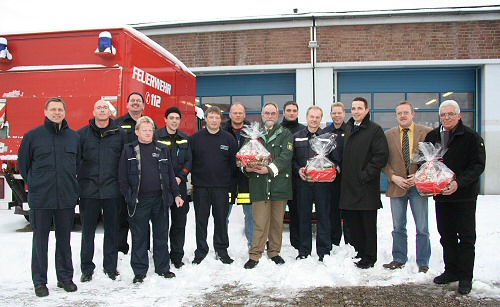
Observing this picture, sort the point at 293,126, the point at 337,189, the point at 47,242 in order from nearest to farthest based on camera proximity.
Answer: the point at 47,242, the point at 337,189, the point at 293,126

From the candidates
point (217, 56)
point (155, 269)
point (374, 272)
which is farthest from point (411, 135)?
point (217, 56)

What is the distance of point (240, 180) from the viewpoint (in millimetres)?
6031

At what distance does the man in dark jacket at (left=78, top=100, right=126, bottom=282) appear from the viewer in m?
5.11

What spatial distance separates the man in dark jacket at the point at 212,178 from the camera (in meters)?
5.77

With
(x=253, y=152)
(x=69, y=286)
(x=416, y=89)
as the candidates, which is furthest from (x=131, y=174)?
(x=416, y=89)

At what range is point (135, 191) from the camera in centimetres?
505

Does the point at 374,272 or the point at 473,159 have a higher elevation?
the point at 473,159

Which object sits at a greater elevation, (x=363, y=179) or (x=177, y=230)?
(x=363, y=179)

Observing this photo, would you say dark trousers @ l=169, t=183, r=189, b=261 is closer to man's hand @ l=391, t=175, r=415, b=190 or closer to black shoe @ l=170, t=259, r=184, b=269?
black shoe @ l=170, t=259, r=184, b=269

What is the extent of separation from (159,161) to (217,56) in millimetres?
9341

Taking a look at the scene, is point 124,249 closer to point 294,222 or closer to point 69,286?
point 69,286

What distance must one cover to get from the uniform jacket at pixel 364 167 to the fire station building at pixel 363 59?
26.2 feet

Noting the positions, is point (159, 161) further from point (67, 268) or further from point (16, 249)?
point (16, 249)

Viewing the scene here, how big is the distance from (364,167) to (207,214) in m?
2.07
